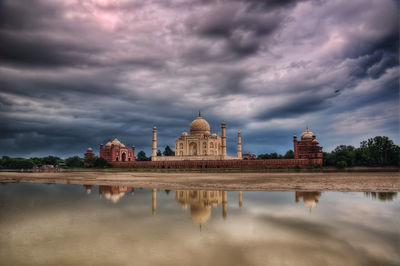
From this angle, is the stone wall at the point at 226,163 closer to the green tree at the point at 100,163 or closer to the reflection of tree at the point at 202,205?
the green tree at the point at 100,163

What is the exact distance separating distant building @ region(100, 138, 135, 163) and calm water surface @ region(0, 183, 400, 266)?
4357 cm

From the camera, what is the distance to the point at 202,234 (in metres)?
6.01

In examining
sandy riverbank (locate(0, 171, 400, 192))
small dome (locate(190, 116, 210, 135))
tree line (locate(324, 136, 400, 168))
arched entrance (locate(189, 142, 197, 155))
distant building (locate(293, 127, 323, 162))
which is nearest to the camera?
sandy riverbank (locate(0, 171, 400, 192))

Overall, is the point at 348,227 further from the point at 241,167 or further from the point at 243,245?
the point at 241,167

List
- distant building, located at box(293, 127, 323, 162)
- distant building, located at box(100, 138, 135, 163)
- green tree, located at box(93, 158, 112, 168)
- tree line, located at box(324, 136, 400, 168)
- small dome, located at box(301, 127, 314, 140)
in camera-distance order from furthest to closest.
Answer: distant building, located at box(100, 138, 135, 163), green tree, located at box(93, 158, 112, 168), small dome, located at box(301, 127, 314, 140), distant building, located at box(293, 127, 323, 162), tree line, located at box(324, 136, 400, 168)

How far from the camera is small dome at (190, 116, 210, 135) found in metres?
50.9

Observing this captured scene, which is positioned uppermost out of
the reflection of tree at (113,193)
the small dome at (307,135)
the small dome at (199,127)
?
the small dome at (199,127)

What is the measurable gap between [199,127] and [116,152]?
18.0 metres

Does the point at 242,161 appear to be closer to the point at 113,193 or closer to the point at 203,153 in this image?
the point at 203,153

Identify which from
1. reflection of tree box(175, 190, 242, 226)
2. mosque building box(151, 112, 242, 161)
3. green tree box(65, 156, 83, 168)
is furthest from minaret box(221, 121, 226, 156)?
reflection of tree box(175, 190, 242, 226)

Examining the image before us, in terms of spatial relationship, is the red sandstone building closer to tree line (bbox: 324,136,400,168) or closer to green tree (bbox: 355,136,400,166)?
tree line (bbox: 324,136,400,168)

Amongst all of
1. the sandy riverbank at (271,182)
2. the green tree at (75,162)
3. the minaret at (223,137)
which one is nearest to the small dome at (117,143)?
the green tree at (75,162)

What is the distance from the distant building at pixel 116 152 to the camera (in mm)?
52375

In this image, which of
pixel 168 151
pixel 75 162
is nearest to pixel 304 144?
pixel 168 151
